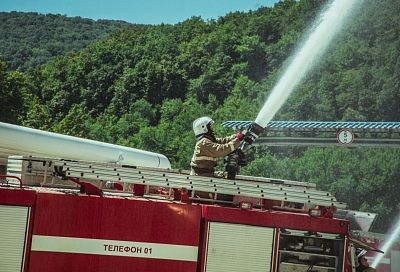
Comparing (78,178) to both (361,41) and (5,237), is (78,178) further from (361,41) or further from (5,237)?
(361,41)

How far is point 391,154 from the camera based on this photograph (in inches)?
2276

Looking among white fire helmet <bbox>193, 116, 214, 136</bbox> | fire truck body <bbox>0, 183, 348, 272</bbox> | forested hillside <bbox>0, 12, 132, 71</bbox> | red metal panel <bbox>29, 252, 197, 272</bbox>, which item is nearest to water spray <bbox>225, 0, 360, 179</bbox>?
white fire helmet <bbox>193, 116, 214, 136</bbox>

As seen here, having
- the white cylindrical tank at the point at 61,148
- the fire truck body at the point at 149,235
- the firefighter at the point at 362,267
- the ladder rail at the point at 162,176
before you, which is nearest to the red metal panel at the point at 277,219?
the fire truck body at the point at 149,235

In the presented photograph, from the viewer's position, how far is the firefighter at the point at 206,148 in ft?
45.4

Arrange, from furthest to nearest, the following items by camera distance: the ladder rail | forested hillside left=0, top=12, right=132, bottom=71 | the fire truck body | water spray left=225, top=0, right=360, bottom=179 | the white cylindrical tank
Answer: forested hillside left=0, top=12, right=132, bottom=71 → the white cylindrical tank → water spray left=225, top=0, right=360, bottom=179 → the ladder rail → the fire truck body

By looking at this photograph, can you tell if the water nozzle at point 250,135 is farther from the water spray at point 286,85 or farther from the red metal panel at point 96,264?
the red metal panel at point 96,264

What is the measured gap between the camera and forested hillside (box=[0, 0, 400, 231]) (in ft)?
186

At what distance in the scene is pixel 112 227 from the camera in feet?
39.8

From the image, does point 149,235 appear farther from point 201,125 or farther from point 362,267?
point 362,267

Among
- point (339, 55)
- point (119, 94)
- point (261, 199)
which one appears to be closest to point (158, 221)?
point (261, 199)

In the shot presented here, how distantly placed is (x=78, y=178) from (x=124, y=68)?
9313 centimetres

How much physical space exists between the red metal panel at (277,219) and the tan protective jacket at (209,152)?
A: 56.4 inches

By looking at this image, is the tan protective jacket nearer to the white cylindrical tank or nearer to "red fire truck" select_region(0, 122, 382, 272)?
"red fire truck" select_region(0, 122, 382, 272)

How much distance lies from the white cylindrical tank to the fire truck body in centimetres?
686
